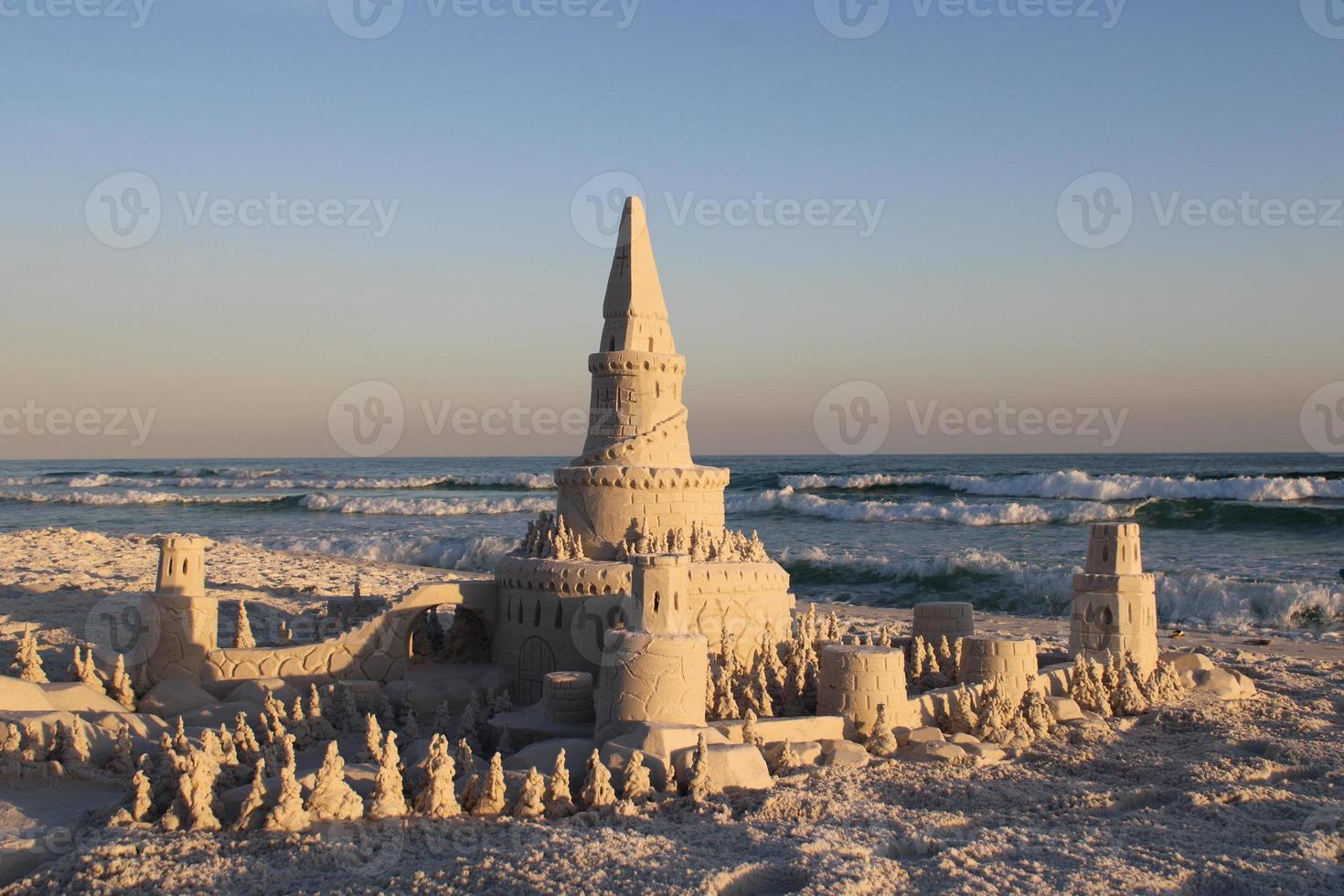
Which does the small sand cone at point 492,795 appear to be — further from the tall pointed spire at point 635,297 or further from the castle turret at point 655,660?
the tall pointed spire at point 635,297

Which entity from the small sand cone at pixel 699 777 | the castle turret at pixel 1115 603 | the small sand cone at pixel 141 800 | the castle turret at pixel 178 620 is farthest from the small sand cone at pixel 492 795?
the castle turret at pixel 1115 603

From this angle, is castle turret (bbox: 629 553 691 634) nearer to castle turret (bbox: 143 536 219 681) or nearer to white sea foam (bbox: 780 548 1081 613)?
castle turret (bbox: 143 536 219 681)

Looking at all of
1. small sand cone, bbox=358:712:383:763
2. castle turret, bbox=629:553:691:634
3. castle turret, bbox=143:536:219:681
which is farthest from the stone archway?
castle turret, bbox=143:536:219:681

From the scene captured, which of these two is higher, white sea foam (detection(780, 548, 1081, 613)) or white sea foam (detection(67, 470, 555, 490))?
white sea foam (detection(67, 470, 555, 490))

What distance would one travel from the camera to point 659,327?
14.3 m

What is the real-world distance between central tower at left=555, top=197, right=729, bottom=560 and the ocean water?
13.4 m

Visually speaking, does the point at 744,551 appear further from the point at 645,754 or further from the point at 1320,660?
the point at 1320,660

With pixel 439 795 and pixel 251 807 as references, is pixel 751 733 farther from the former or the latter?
pixel 251 807

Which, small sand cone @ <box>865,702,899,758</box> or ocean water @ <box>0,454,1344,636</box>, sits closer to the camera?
small sand cone @ <box>865,702,899,758</box>

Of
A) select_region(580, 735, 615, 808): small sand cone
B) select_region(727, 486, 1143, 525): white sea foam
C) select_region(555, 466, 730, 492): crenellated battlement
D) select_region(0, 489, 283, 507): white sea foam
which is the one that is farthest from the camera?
select_region(0, 489, 283, 507): white sea foam

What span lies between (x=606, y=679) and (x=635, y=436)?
4.06 meters

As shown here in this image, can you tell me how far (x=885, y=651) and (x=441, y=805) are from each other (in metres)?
4.95

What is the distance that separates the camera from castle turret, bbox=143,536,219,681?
1330cm

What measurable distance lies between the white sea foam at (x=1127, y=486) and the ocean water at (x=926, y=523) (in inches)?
4.0
